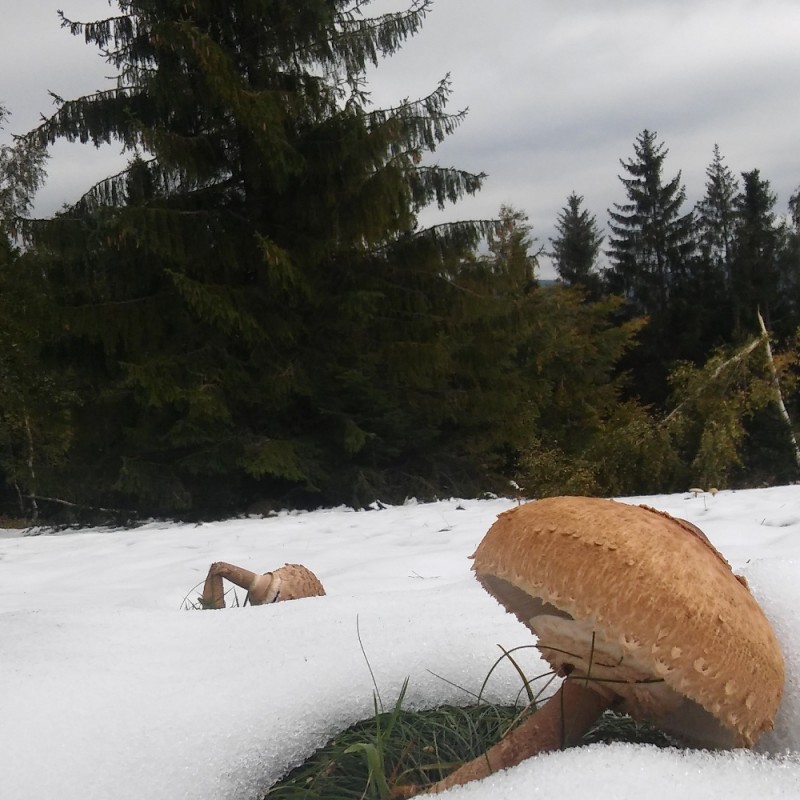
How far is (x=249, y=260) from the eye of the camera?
26.8 feet

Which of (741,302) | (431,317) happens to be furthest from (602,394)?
(431,317)

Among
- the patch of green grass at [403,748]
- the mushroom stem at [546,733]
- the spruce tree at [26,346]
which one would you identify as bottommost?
the patch of green grass at [403,748]

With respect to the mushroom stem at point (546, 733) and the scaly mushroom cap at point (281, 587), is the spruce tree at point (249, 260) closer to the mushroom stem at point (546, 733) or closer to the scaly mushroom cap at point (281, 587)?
the scaly mushroom cap at point (281, 587)

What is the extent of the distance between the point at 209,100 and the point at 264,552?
19.1ft

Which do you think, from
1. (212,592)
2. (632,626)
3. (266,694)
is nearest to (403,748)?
(266,694)

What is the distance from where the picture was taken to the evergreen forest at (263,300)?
7449mm

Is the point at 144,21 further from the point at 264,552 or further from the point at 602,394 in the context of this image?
the point at 602,394

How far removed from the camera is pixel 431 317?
28.3ft

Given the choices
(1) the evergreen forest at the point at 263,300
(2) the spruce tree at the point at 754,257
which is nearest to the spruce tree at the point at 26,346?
(1) the evergreen forest at the point at 263,300

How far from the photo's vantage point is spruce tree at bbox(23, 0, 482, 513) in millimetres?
7410

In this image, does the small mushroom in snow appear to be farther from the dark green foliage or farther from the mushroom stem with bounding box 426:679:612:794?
the dark green foliage

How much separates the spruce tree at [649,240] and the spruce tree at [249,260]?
2334 cm

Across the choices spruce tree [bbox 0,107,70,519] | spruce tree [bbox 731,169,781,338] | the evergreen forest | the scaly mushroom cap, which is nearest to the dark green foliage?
spruce tree [bbox 731,169,781,338]

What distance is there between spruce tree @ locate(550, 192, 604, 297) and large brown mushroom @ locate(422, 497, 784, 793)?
3092 centimetres
